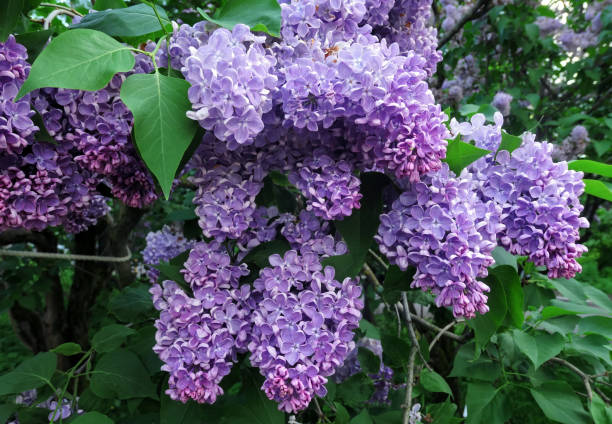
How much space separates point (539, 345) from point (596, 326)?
0.21 m

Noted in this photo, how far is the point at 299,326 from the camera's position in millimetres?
646

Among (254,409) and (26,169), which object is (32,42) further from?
(254,409)

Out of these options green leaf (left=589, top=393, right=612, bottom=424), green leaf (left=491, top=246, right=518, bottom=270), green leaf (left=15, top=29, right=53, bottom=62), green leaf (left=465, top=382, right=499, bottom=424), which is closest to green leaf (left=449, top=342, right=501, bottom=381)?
green leaf (left=465, top=382, right=499, bottom=424)

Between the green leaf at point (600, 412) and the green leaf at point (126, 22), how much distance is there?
111cm

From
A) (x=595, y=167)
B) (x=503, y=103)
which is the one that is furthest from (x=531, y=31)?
(x=595, y=167)

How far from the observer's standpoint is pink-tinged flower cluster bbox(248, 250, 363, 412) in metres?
0.62

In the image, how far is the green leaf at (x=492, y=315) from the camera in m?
0.71

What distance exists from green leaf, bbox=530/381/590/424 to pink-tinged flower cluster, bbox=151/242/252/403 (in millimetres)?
734

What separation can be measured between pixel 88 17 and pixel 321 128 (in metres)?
0.45

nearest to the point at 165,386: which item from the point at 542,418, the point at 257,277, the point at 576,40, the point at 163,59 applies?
the point at 257,277

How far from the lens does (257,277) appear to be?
2.52 feet

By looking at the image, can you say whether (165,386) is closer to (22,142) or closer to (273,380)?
(273,380)

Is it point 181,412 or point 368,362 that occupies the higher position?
point 181,412

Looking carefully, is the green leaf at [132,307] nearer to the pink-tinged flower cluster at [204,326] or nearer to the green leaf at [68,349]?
the green leaf at [68,349]
